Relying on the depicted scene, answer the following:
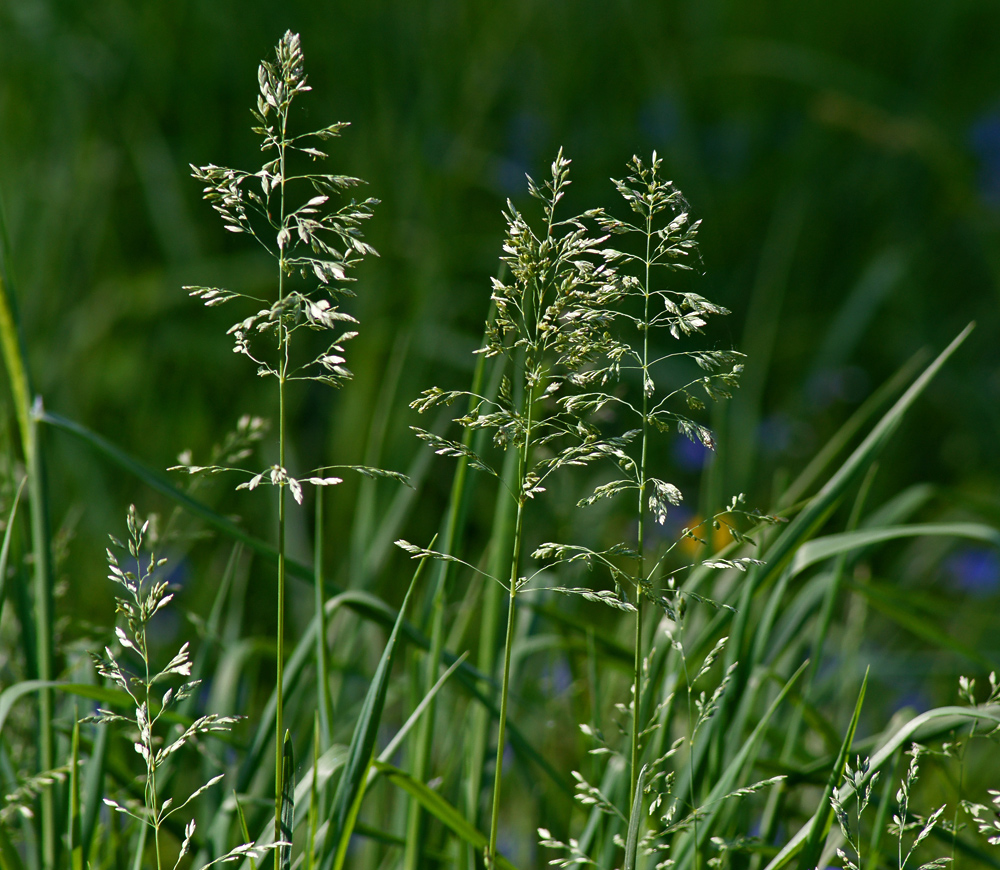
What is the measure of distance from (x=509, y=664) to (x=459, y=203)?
2.32 m

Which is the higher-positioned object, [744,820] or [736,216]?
[736,216]

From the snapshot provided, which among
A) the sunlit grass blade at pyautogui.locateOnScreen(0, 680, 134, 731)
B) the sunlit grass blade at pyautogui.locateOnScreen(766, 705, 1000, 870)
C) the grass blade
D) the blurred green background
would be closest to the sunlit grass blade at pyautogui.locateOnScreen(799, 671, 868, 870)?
the sunlit grass blade at pyautogui.locateOnScreen(766, 705, 1000, 870)

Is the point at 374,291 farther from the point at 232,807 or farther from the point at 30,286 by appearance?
the point at 232,807

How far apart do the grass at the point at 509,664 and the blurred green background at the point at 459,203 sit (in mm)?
874

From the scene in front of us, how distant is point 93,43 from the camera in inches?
115

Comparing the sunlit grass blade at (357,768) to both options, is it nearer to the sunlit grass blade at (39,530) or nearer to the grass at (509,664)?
the grass at (509,664)

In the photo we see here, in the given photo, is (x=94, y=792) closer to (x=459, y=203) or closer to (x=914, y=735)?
(x=914, y=735)

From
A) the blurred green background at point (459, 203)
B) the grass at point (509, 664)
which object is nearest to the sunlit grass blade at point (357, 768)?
the grass at point (509, 664)

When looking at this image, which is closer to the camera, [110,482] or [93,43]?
[110,482]

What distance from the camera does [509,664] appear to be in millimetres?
679

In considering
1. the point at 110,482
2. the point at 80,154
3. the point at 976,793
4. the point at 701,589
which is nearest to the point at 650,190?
the point at 701,589

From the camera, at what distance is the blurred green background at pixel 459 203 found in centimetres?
244

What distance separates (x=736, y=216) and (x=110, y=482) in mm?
1993

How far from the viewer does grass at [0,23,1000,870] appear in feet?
1.97
